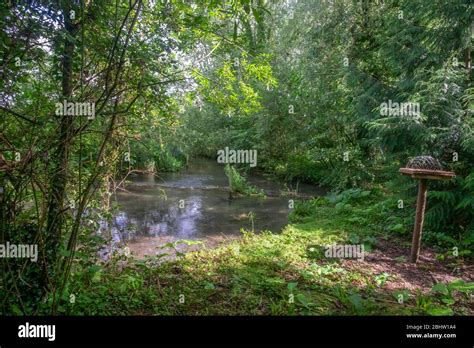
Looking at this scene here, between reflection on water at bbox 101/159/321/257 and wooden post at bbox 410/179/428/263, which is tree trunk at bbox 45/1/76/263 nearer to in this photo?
reflection on water at bbox 101/159/321/257

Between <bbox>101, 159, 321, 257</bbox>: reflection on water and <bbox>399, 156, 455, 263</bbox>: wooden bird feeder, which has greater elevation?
<bbox>399, 156, 455, 263</bbox>: wooden bird feeder

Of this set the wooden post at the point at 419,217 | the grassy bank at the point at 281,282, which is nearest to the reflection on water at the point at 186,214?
the grassy bank at the point at 281,282

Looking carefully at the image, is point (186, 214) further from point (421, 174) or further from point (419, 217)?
point (421, 174)

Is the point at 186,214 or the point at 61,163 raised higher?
the point at 61,163

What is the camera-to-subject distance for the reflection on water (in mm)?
7547

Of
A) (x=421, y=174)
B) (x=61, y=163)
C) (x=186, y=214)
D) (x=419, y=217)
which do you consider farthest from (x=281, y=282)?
(x=186, y=214)

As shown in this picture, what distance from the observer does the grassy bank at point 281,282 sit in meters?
3.98

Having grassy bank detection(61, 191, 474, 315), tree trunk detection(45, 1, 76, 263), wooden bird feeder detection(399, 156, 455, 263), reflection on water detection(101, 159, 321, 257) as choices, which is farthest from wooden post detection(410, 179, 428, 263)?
tree trunk detection(45, 1, 76, 263)

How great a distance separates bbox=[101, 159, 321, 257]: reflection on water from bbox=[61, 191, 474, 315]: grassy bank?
3.96 feet

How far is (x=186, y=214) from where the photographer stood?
9.89 m

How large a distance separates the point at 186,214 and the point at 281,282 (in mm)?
5624

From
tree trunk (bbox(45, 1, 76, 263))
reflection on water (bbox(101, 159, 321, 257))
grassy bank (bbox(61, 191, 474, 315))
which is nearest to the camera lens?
tree trunk (bbox(45, 1, 76, 263))

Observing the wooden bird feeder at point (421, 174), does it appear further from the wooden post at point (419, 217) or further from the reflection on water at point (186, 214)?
the reflection on water at point (186, 214)

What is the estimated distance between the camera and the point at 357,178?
1251cm
